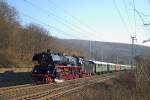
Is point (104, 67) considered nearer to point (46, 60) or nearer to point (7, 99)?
point (46, 60)

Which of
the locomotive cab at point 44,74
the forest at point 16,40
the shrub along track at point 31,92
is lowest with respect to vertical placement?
the shrub along track at point 31,92

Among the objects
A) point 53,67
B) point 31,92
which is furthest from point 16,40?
point 31,92

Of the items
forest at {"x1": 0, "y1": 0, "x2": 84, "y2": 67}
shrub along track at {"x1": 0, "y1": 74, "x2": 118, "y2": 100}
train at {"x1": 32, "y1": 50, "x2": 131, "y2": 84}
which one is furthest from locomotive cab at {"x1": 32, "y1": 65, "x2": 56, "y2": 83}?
forest at {"x1": 0, "y1": 0, "x2": 84, "y2": 67}

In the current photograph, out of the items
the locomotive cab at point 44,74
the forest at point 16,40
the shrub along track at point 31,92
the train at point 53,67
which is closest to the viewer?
the shrub along track at point 31,92

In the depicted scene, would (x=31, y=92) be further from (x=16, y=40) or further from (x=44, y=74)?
(x=16, y=40)

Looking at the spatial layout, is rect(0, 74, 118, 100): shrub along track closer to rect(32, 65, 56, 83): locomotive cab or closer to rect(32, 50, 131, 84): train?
rect(32, 65, 56, 83): locomotive cab

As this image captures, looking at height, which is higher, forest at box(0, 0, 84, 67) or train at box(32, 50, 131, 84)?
forest at box(0, 0, 84, 67)

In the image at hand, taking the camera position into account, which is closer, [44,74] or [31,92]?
[31,92]

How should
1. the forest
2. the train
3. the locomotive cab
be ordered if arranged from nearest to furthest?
the locomotive cab
the train
the forest

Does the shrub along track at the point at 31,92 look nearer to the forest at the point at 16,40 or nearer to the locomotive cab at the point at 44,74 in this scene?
the locomotive cab at the point at 44,74

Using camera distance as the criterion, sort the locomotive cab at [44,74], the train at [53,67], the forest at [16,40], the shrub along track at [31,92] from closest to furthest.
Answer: the shrub along track at [31,92] < the locomotive cab at [44,74] < the train at [53,67] < the forest at [16,40]

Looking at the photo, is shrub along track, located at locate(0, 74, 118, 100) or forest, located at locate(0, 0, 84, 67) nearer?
shrub along track, located at locate(0, 74, 118, 100)

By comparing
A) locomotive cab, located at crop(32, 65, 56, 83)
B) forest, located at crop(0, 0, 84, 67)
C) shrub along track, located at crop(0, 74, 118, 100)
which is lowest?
shrub along track, located at crop(0, 74, 118, 100)

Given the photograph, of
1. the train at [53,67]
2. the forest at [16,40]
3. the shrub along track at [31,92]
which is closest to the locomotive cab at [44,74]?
the train at [53,67]
